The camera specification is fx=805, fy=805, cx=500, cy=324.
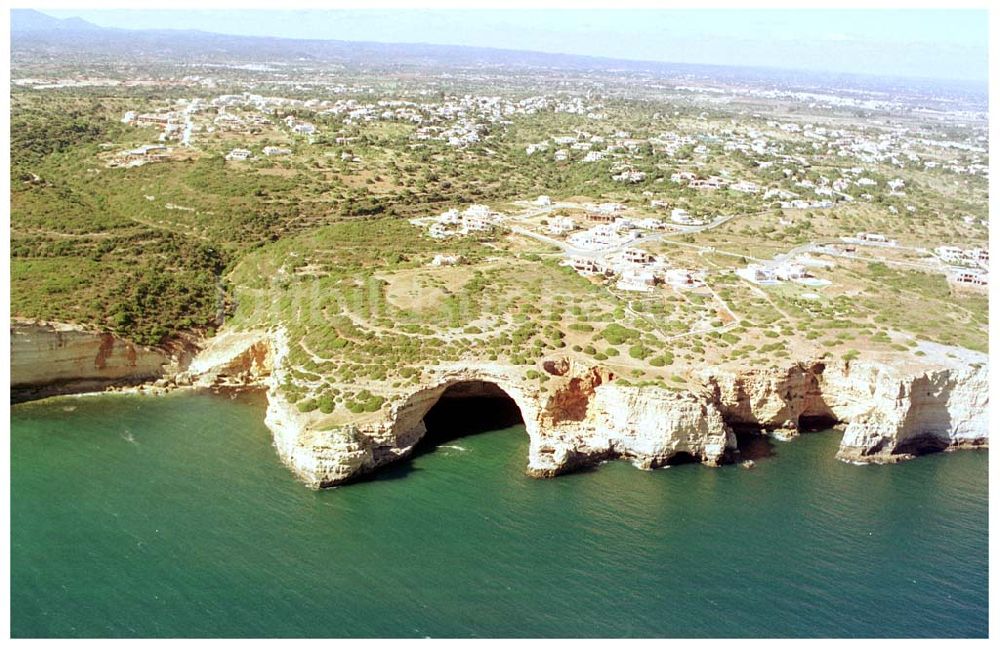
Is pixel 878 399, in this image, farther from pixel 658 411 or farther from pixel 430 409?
pixel 430 409

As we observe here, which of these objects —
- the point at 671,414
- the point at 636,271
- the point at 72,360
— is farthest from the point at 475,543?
the point at 636,271

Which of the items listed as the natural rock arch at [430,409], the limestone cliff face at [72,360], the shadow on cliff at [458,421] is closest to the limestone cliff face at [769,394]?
the natural rock arch at [430,409]

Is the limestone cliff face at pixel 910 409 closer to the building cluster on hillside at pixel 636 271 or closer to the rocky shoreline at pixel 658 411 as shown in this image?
the rocky shoreline at pixel 658 411

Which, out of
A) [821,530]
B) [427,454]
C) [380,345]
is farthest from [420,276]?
[821,530]

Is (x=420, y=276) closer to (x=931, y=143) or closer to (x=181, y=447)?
(x=181, y=447)

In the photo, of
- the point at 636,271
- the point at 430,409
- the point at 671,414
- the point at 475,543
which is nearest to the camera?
the point at 475,543

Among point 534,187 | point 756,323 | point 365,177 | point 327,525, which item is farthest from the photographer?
point 534,187
